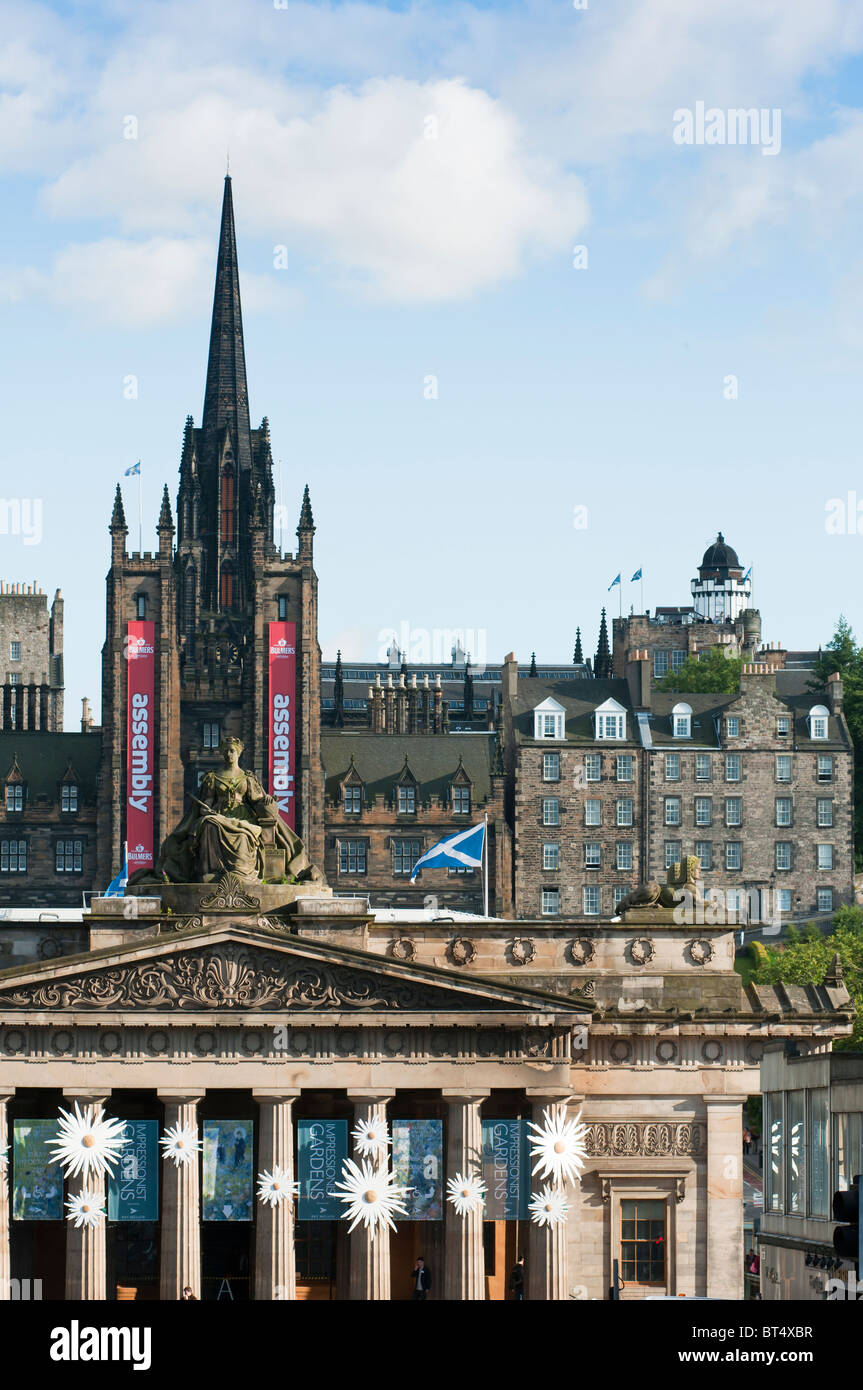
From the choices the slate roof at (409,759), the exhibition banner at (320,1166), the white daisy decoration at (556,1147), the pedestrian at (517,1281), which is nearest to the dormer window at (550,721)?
the slate roof at (409,759)

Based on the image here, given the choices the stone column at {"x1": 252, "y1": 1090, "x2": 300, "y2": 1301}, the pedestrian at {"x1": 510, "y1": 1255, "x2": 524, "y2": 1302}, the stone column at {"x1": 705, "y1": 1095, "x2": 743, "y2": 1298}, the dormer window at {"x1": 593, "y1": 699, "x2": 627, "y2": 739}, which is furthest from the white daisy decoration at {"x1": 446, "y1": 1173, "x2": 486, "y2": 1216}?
the dormer window at {"x1": 593, "y1": 699, "x2": 627, "y2": 739}

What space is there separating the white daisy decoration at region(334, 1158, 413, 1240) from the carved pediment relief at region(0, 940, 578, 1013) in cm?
476

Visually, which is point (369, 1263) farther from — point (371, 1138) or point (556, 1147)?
point (556, 1147)

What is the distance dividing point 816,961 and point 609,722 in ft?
134

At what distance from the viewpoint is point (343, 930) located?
274 ft

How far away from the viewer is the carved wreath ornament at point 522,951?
85812 millimetres

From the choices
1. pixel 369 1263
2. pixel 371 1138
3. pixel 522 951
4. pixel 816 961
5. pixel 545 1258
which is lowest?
pixel 369 1263

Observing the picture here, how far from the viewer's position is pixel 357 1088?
81.6 meters

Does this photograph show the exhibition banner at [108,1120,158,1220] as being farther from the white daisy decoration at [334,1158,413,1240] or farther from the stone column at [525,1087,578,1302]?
the stone column at [525,1087,578,1302]

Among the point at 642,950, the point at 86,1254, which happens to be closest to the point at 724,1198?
the point at 642,950

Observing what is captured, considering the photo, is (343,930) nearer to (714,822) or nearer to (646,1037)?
(646,1037)

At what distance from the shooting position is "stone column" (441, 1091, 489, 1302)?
80.7 meters
